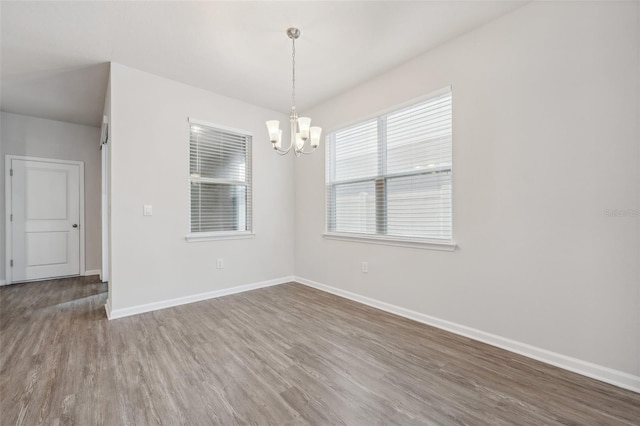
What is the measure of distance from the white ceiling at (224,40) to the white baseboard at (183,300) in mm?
2688

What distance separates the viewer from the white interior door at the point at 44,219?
→ 15.1 feet

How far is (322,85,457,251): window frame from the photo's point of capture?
2.77 meters

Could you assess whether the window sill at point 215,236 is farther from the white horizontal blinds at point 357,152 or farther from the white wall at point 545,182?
Result: the white wall at point 545,182

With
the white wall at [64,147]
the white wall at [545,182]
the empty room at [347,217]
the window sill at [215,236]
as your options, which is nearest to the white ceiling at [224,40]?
the empty room at [347,217]

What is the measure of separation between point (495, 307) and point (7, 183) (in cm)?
699

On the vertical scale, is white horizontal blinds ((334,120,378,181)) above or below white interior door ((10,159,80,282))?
above

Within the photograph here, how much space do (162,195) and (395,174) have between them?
2.75 m

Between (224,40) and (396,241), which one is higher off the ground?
(224,40)

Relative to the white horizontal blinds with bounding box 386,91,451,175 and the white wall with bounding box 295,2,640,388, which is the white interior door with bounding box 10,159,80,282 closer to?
the white horizontal blinds with bounding box 386,91,451,175

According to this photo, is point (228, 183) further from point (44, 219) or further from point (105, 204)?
point (44, 219)

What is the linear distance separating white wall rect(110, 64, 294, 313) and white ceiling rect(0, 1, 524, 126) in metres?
0.28

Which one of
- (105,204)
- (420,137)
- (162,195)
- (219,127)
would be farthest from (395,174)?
(105,204)

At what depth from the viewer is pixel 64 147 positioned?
4.98 m

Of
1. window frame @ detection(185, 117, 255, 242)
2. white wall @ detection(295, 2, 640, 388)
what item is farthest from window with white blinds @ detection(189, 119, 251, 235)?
white wall @ detection(295, 2, 640, 388)
